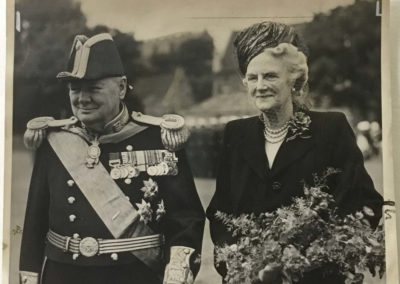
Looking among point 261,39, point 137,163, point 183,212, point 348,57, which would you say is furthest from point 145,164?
point 348,57

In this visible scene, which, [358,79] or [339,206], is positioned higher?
[358,79]

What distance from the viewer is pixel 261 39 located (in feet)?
3.47

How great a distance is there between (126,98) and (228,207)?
300 millimetres

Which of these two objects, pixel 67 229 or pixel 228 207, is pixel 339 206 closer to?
pixel 228 207

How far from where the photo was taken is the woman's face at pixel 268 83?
1.04m

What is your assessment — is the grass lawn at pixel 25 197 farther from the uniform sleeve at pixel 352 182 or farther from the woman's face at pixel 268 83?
the woman's face at pixel 268 83

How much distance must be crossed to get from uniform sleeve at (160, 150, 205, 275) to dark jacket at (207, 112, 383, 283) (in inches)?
1.2

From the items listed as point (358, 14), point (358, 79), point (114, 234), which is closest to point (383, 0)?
point (358, 14)

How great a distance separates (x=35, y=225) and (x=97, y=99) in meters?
0.28

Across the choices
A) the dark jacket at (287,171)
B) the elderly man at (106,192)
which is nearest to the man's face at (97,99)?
the elderly man at (106,192)

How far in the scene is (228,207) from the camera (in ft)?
3.37

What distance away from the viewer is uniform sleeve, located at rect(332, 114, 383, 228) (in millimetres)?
1013

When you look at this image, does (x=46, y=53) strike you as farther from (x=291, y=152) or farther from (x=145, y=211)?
(x=291, y=152)

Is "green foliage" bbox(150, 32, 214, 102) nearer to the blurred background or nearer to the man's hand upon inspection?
the blurred background
